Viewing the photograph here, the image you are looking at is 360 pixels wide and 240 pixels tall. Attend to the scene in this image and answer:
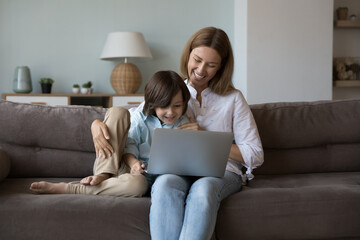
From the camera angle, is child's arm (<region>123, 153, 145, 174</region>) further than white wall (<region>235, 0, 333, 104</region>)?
No

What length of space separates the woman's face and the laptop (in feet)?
1.50

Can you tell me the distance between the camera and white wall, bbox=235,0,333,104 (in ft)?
13.5

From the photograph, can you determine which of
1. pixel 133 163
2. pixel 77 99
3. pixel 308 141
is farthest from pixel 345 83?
pixel 133 163

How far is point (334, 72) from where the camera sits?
4605 mm

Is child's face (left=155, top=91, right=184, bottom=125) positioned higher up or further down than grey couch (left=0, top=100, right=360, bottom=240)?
higher up

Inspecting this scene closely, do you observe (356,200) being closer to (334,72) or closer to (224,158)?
(224,158)

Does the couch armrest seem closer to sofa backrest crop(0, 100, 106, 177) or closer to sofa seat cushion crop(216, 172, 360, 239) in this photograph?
sofa backrest crop(0, 100, 106, 177)

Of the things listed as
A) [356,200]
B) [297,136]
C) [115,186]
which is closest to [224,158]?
[115,186]

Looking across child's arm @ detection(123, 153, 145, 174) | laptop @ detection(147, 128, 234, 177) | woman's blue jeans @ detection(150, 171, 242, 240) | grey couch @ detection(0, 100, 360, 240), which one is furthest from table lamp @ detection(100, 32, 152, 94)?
woman's blue jeans @ detection(150, 171, 242, 240)

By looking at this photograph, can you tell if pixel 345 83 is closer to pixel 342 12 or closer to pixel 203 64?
pixel 342 12

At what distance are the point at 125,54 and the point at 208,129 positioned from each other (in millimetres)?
2570

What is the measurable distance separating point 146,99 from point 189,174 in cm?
38

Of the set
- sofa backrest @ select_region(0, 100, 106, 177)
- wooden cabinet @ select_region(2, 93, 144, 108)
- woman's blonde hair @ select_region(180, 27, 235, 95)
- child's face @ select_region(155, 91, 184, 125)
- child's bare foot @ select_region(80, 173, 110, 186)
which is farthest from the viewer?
wooden cabinet @ select_region(2, 93, 144, 108)

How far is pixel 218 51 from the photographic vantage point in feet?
6.10
